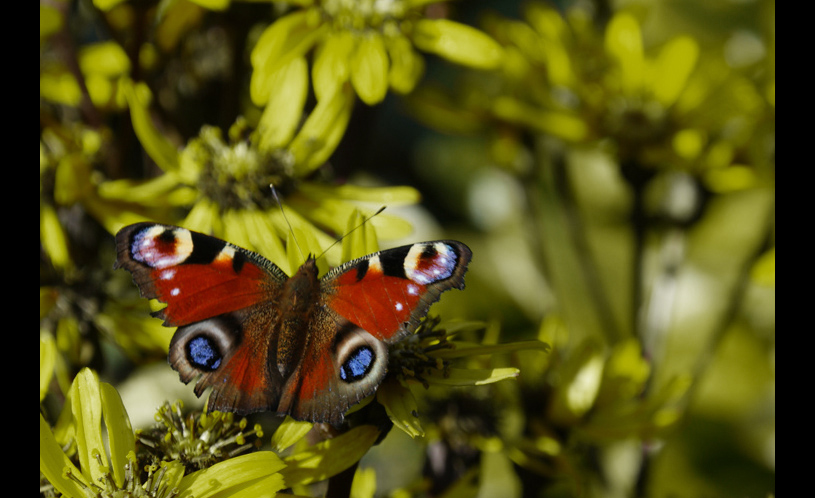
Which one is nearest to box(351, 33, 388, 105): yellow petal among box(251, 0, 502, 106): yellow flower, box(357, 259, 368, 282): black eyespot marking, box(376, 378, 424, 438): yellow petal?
box(251, 0, 502, 106): yellow flower

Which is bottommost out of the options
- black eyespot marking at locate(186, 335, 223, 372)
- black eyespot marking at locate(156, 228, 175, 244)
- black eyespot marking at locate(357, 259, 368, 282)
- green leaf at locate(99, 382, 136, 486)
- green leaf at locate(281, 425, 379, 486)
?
green leaf at locate(281, 425, 379, 486)

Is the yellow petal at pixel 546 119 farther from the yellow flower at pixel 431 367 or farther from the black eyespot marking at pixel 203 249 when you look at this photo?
the black eyespot marking at pixel 203 249

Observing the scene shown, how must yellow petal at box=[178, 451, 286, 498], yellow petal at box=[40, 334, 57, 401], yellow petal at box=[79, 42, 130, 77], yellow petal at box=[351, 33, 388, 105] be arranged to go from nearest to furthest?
yellow petal at box=[178, 451, 286, 498] < yellow petal at box=[40, 334, 57, 401] < yellow petal at box=[351, 33, 388, 105] < yellow petal at box=[79, 42, 130, 77]

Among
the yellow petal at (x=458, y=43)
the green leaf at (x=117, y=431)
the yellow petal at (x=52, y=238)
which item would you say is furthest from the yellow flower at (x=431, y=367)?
the yellow petal at (x=52, y=238)

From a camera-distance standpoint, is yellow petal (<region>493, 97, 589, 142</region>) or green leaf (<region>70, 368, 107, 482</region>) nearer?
green leaf (<region>70, 368, 107, 482</region>)

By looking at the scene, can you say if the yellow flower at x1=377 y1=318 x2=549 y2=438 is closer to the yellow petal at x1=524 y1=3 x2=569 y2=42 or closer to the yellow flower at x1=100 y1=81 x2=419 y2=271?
the yellow flower at x1=100 y1=81 x2=419 y2=271

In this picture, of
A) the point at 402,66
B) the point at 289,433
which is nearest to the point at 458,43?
the point at 402,66
